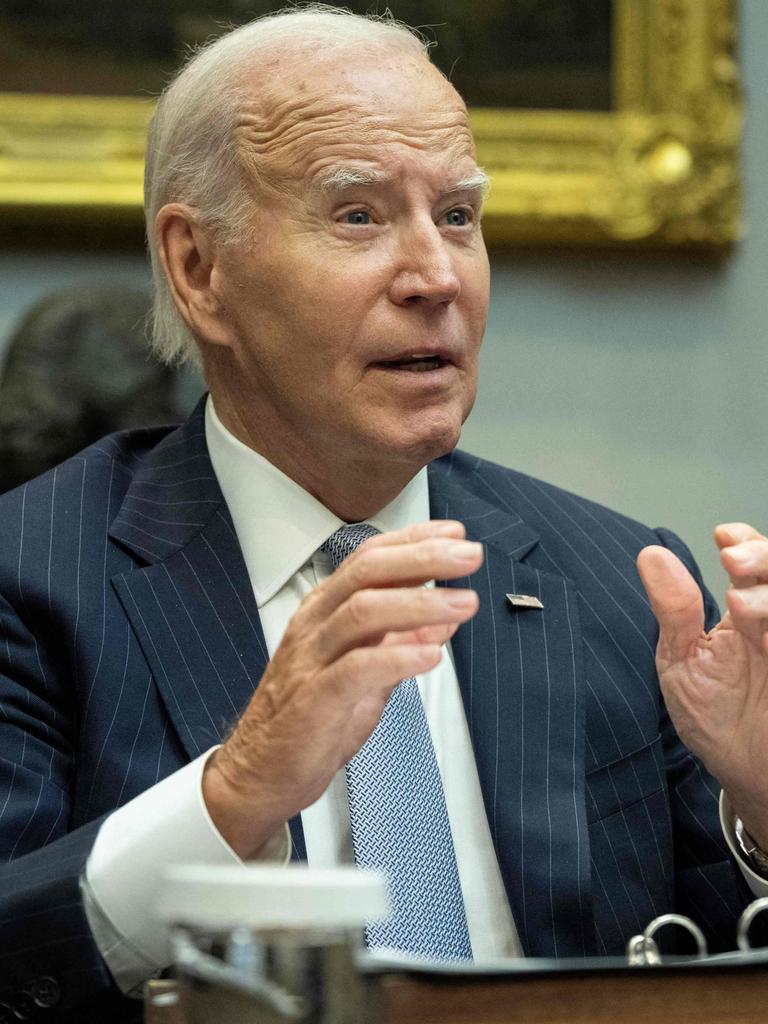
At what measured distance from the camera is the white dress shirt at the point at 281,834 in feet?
5.53

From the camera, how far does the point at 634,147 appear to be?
3.77 metres

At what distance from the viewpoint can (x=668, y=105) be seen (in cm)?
379

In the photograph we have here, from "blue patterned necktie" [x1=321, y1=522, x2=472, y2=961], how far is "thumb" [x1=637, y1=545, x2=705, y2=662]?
343 millimetres

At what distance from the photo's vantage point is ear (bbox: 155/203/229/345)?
2.34m

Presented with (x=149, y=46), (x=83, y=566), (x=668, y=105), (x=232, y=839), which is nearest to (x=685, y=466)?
(x=668, y=105)

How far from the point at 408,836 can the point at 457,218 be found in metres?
0.84

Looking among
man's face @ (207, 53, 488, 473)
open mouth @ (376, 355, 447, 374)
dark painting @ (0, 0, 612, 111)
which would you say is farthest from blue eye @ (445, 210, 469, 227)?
dark painting @ (0, 0, 612, 111)

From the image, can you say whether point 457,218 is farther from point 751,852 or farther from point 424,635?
point 751,852

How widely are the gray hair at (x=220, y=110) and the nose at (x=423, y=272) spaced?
0.24m

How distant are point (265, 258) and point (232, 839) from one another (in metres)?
0.87

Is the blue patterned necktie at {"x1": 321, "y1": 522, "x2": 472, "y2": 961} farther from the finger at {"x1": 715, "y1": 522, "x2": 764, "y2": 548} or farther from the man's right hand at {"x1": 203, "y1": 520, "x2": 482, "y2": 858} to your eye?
the finger at {"x1": 715, "y1": 522, "x2": 764, "y2": 548}

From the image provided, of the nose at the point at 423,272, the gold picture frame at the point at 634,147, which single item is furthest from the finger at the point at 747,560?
the gold picture frame at the point at 634,147

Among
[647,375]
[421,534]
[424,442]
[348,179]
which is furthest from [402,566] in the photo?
[647,375]

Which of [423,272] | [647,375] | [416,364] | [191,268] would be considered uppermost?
[647,375]
